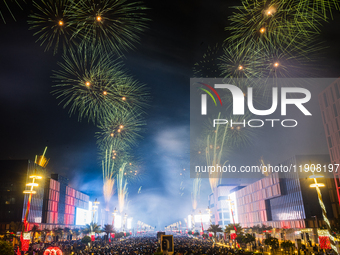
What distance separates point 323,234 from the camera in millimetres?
42250

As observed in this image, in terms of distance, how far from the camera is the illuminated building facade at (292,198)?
59.6 metres

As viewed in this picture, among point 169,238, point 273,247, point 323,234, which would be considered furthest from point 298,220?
point 169,238

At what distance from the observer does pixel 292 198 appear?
66.0m

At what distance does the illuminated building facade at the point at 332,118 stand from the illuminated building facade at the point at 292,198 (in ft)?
22.5

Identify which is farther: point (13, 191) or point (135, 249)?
point (13, 191)

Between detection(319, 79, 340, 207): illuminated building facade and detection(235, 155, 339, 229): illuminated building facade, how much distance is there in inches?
270

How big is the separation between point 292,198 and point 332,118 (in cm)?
2329

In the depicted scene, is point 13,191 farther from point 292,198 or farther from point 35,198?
point 292,198

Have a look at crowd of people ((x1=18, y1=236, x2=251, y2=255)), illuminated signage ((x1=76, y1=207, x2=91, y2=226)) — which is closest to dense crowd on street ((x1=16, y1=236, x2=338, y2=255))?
crowd of people ((x1=18, y1=236, x2=251, y2=255))

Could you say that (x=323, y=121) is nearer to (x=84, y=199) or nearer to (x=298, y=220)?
(x=298, y=220)

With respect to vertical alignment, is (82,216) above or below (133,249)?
above

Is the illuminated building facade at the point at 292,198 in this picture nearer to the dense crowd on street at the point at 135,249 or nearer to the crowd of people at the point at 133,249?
the dense crowd on street at the point at 135,249

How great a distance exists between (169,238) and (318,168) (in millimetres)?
49962

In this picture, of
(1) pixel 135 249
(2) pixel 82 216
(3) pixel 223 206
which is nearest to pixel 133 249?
(1) pixel 135 249
